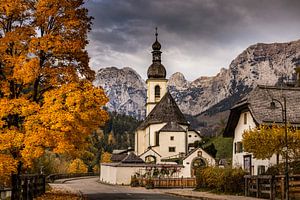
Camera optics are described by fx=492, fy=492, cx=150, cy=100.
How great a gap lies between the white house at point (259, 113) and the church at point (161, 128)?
30890 mm

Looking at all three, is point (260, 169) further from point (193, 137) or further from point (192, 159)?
point (193, 137)

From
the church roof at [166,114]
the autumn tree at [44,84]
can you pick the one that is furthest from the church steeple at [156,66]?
the autumn tree at [44,84]

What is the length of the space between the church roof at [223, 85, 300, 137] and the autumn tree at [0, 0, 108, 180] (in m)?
23.7

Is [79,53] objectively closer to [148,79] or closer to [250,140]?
[250,140]

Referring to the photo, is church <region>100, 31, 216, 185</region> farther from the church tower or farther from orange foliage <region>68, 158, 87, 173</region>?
orange foliage <region>68, 158, 87, 173</region>

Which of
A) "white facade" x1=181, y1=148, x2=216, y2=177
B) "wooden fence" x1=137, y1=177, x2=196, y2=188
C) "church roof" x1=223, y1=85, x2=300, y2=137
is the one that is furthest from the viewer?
"white facade" x1=181, y1=148, x2=216, y2=177

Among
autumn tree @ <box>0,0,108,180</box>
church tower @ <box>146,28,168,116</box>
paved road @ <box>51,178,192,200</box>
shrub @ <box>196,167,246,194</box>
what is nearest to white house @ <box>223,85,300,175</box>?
shrub @ <box>196,167,246,194</box>

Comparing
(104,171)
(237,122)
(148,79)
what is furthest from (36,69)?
(148,79)

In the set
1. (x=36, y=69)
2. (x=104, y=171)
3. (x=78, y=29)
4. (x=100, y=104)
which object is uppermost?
(x=78, y=29)

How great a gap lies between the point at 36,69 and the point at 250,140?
69.2ft

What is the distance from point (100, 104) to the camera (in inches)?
832

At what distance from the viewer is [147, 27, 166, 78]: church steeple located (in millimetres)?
105762

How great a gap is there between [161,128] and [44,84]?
6211cm

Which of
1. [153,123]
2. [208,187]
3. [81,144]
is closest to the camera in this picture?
[81,144]
